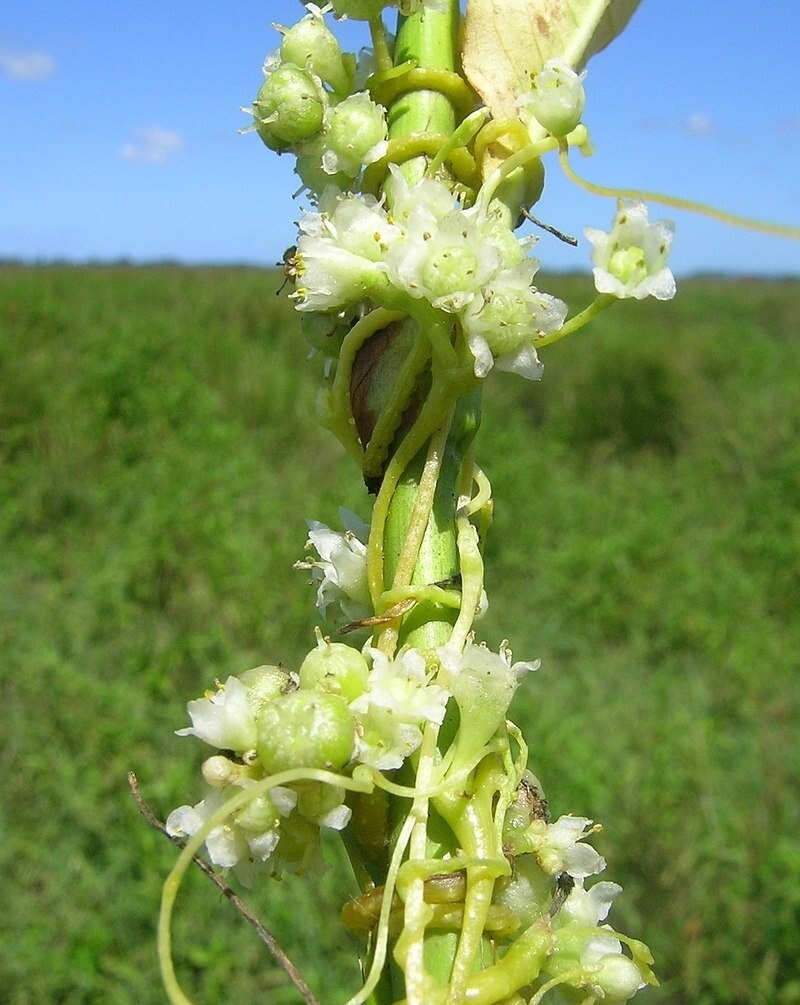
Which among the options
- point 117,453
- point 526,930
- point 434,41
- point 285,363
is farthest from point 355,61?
point 285,363

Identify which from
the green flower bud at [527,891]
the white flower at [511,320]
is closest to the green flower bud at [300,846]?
the green flower bud at [527,891]

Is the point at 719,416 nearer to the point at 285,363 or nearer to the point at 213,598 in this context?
the point at 285,363

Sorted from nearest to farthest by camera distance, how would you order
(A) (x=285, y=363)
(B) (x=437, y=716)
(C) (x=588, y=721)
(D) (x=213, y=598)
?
(B) (x=437, y=716) → (C) (x=588, y=721) → (D) (x=213, y=598) → (A) (x=285, y=363)

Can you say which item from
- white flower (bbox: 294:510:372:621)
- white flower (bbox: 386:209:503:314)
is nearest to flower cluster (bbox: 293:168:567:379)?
white flower (bbox: 386:209:503:314)

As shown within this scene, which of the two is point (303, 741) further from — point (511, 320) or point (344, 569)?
point (511, 320)

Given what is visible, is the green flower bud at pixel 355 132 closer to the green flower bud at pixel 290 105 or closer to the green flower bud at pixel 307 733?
the green flower bud at pixel 290 105

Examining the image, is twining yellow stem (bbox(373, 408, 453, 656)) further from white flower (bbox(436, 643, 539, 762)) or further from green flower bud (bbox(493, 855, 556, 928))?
green flower bud (bbox(493, 855, 556, 928))
